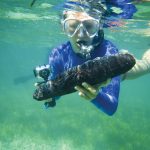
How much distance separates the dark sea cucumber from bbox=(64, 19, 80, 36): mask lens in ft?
8.11

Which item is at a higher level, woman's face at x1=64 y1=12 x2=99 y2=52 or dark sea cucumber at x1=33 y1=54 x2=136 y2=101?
dark sea cucumber at x1=33 y1=54 x2=136 y2=101

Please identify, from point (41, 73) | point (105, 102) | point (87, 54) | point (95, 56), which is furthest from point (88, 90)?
point (95, 56)

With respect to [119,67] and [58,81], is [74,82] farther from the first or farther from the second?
[119,67]

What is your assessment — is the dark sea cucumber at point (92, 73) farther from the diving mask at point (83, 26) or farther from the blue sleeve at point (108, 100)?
the diving mask at point (83, 26)

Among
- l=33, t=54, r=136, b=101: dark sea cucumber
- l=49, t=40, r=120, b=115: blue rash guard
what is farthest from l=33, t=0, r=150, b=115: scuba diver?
l=33, t=54, r=136, b=101: dark sea cucumber

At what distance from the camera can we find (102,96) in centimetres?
473

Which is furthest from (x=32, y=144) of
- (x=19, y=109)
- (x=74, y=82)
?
(x=74, y=82)

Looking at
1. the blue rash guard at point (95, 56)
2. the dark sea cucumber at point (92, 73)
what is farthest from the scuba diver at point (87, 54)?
the dark sea cucumber at point (92, 73)

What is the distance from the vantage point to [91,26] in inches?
253

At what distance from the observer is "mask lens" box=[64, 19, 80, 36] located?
658cm

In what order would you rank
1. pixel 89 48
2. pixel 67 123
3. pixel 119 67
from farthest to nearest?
pixel 67 123
pixel 89 48
pixel 119 67

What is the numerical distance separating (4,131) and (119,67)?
48.8 ft

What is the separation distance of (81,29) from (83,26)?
110 millimetres

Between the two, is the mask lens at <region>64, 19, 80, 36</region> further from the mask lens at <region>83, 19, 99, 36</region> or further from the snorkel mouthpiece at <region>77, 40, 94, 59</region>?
the snorkel mouthpiece at <region>77, 40, 94, 59</region>
